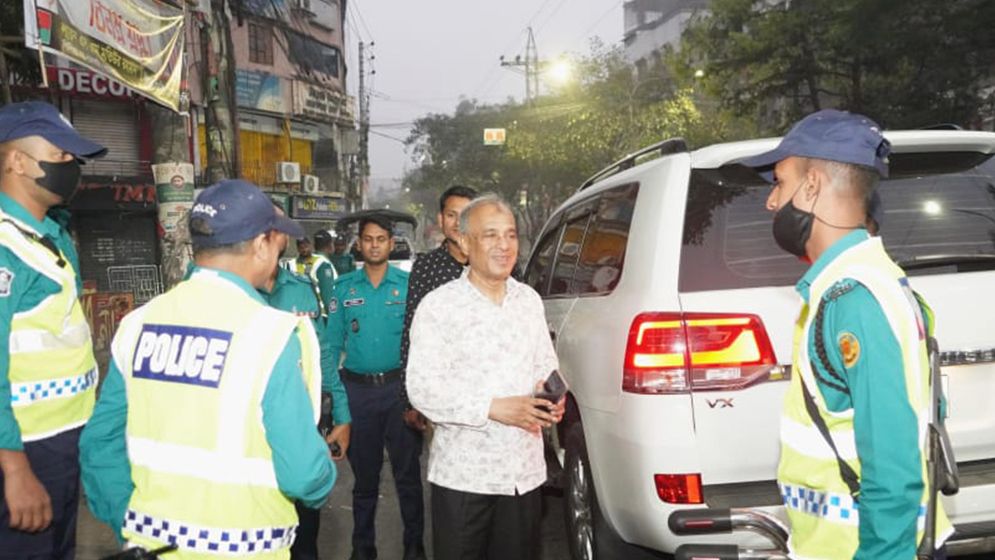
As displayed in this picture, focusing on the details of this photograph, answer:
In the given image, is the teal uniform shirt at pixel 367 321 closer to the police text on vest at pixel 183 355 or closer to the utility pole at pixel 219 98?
the police text on vest at pixel 183 355

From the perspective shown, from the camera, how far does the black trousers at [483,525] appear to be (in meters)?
2.95

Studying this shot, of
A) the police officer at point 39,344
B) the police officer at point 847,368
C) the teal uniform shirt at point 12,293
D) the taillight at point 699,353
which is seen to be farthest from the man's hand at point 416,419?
the police officer at point 847,368

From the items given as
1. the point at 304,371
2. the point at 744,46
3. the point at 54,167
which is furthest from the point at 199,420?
the point at 744,46

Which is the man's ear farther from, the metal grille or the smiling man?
the metal grille

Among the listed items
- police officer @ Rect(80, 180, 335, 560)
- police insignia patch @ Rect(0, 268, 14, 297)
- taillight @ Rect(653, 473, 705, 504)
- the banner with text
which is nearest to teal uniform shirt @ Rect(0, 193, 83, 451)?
police insignia patch @ Rect(0, 268, 14, 297)

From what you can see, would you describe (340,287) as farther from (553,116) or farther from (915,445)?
(553,116)

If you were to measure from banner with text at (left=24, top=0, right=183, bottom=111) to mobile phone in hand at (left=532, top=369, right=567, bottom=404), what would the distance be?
483cm

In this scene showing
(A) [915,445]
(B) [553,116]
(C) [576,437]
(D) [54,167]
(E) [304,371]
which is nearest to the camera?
(A) [915,445]

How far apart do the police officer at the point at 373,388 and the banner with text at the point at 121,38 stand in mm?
3149

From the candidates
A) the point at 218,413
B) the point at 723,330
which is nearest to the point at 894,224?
the point at 723,330

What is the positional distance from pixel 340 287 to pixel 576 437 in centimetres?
183

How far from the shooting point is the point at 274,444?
1950mm

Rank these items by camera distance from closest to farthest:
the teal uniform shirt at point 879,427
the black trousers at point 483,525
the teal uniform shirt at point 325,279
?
the teal uniform shirt at point 879,427, the black trousers at point 483,525, the teal uniform shirt at point 325,279

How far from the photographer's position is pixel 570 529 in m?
3.91
